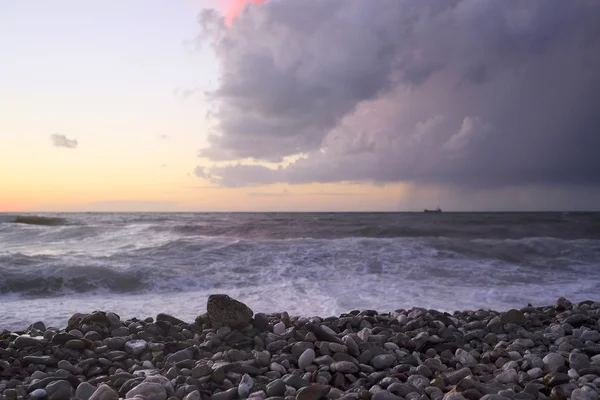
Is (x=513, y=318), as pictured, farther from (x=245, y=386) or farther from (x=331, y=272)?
(x=331, y=272)

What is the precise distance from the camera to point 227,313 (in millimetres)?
5176

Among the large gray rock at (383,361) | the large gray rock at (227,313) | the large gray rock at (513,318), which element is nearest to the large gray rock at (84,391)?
the large gray rock at (227,313)

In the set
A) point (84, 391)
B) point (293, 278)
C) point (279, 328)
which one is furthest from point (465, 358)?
point (293, 278)

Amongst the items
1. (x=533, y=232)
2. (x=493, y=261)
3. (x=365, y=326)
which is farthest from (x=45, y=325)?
(x=533, y=232)

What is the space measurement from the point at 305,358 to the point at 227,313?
55.8 inches

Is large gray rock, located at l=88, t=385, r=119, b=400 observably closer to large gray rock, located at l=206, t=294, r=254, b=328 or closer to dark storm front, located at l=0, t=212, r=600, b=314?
large gray rock, located at l=206, t=294, r=254, b=328

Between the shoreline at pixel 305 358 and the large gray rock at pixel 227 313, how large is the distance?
0.5 inches

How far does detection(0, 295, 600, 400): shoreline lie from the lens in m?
3.41

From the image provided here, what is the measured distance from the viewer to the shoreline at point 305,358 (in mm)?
3410

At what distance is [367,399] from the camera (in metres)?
3.28

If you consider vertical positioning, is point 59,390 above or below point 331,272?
above

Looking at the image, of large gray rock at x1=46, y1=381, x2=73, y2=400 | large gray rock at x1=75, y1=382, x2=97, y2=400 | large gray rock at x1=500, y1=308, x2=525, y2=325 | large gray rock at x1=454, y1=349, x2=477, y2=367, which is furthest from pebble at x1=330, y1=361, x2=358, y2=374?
large gray rock at x1=500, y1=308, x2=525, y2=325

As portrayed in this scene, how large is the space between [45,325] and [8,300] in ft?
9.07

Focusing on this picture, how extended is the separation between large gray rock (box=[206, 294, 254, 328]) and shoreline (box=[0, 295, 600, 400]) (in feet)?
0.04
